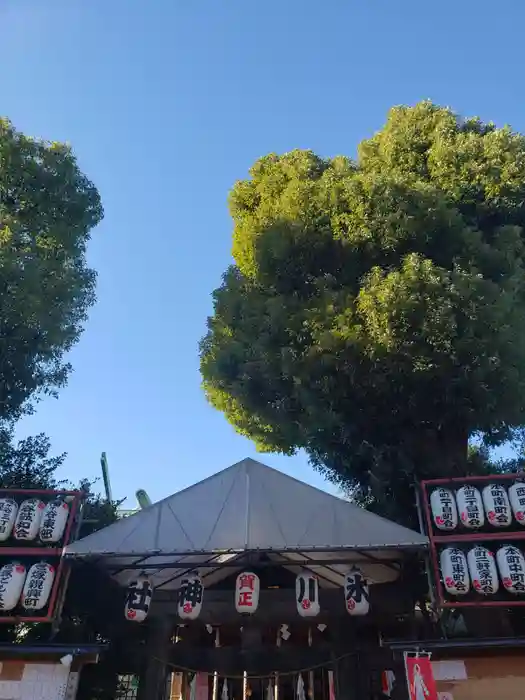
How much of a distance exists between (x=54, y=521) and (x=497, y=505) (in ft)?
24.6

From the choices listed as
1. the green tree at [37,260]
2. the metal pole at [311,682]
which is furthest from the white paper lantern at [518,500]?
the green tree at [37,260]

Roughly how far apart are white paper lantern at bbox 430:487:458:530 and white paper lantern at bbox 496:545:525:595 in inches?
32.3

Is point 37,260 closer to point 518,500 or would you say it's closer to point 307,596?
point 307,596

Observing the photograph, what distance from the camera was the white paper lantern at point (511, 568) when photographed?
8.51 m

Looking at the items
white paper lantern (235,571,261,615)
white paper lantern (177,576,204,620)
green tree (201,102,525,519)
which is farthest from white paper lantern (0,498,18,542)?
green tree (201,102,525,519)

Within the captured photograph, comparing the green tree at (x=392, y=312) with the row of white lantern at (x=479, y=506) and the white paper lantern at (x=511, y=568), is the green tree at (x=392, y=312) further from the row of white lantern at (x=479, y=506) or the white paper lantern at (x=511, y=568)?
the white paper lantern at (x=511, y=568)

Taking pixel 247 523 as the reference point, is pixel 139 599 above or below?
below

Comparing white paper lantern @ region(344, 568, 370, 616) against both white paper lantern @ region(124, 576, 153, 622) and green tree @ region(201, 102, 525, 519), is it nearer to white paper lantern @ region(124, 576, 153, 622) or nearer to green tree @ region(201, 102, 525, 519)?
green tree @ region(201, 102, 525, 519)

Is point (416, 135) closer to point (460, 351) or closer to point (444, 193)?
point (444, 193)

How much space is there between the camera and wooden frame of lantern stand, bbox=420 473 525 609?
852 cm

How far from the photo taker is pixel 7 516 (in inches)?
383

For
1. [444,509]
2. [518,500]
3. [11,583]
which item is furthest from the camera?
[444,509]

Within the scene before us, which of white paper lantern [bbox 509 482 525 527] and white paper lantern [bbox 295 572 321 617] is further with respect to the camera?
white paper lantern [bbox 509 482 525 527]

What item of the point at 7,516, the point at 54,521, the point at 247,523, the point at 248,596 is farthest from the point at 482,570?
the point at 7,516
